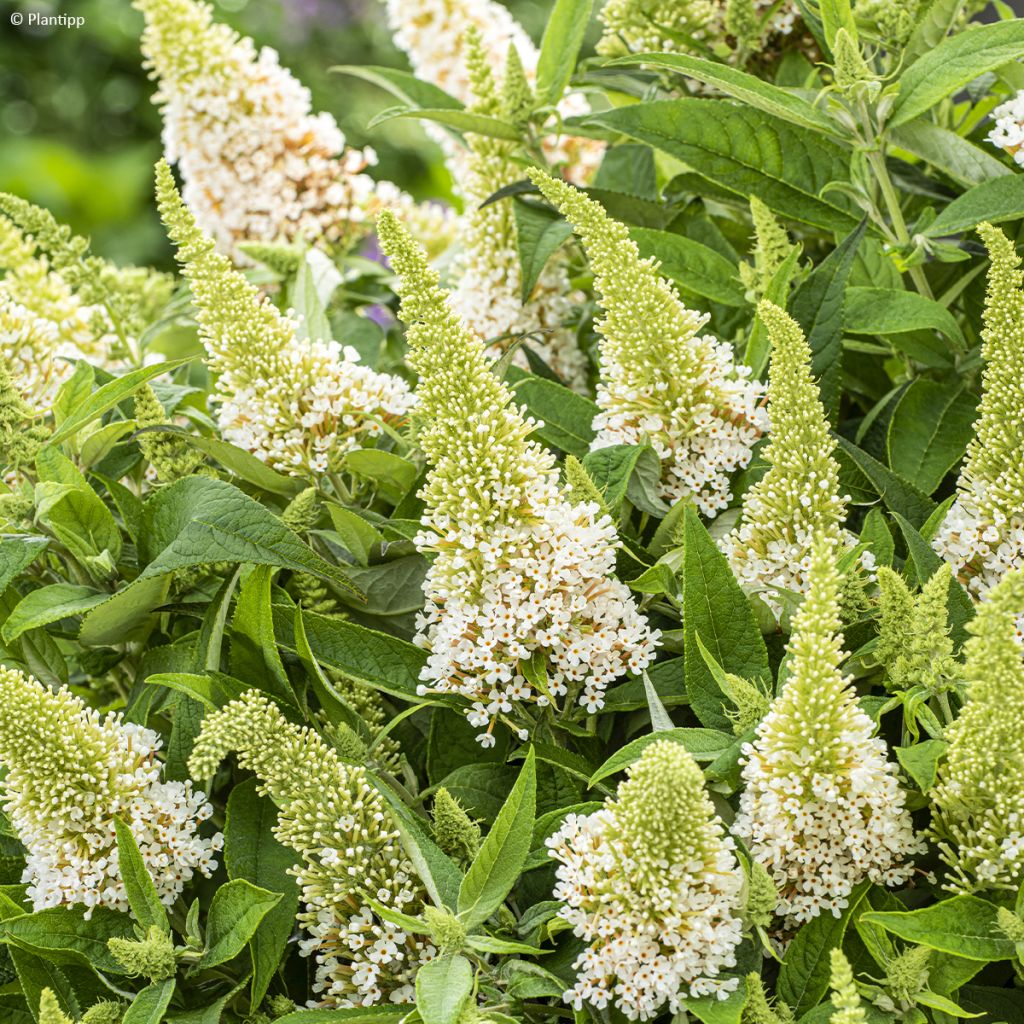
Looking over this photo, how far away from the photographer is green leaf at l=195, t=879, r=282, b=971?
68 cm

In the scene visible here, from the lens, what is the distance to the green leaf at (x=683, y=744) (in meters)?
0.67

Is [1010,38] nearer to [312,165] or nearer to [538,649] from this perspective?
[538,649]

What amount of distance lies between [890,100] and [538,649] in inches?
17.9

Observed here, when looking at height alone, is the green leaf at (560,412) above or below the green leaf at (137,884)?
above

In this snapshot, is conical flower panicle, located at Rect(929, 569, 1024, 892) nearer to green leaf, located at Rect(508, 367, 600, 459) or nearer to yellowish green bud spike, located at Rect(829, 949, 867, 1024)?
yellowish green bud spike, located at Rect(829, 949, 867, 1024)

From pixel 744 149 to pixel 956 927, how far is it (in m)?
0.56

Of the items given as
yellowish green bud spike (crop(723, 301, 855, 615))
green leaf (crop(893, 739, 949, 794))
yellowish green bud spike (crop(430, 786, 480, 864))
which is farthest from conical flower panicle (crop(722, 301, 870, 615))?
yellowish green bud spike (crop(430, 786, 480, 864))

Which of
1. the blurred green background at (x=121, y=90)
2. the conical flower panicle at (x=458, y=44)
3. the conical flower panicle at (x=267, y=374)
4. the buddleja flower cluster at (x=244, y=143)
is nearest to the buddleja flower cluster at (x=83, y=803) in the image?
the conical flower panicle at (x=267, y=374)

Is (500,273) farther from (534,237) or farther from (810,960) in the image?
(810,960)

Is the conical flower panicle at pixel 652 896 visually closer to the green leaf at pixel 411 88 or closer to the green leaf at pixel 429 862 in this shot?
the green leaf at pixel 429 862

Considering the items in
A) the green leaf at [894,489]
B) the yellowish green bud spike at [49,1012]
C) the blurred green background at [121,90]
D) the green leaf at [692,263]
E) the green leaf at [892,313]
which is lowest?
the blurred green background at [121,90]

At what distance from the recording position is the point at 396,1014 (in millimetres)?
656

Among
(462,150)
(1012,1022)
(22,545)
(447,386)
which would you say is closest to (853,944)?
(1012,1022)

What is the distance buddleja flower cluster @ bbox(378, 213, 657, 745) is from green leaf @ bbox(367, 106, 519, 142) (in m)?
0.32
